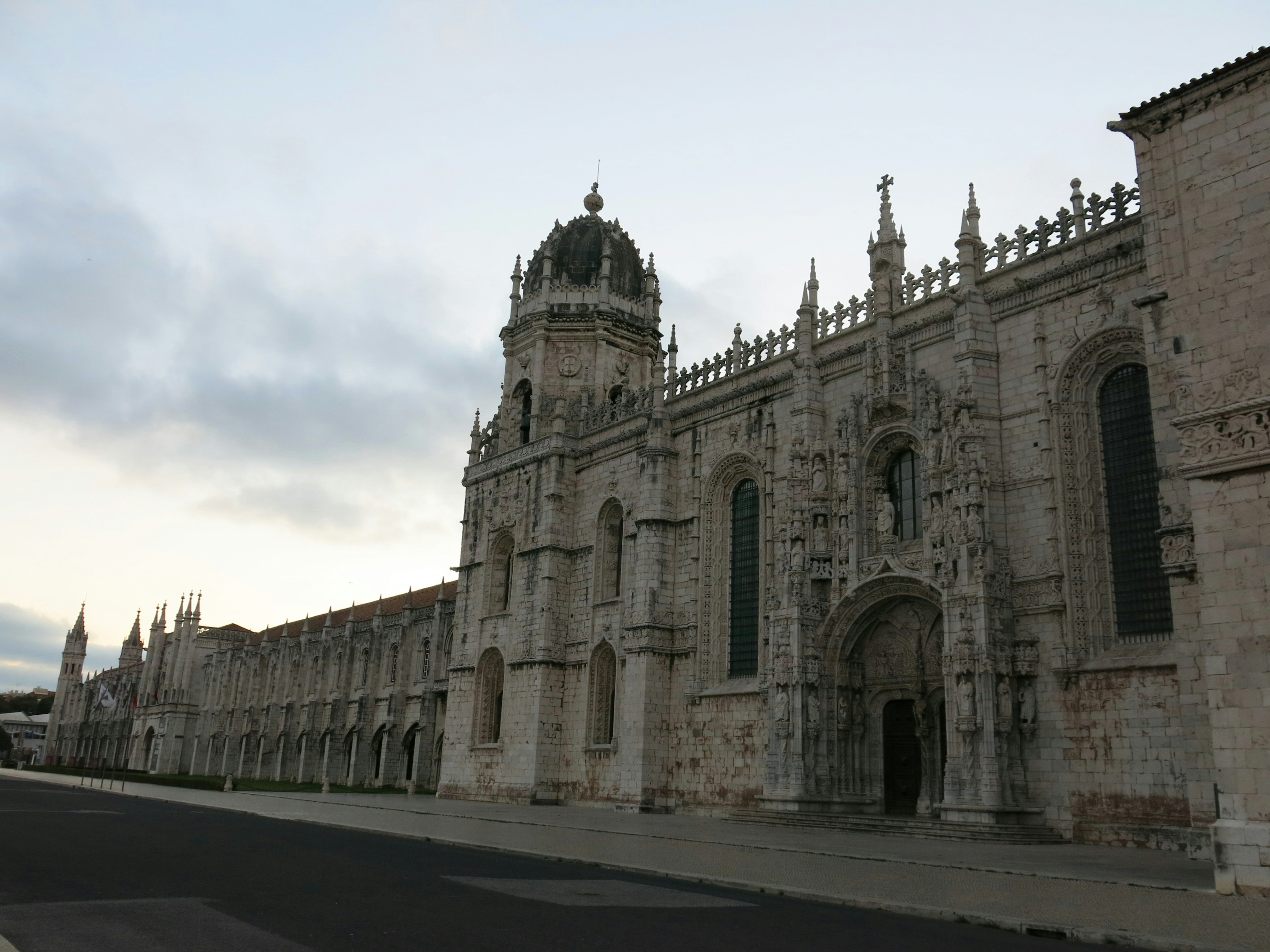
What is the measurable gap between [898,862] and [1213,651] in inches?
226

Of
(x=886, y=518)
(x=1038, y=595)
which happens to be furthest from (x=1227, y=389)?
(x=886, y=518)

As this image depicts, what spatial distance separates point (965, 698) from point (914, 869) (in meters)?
8.24

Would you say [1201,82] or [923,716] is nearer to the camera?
[1201,82]

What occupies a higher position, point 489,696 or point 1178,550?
point 1178,550

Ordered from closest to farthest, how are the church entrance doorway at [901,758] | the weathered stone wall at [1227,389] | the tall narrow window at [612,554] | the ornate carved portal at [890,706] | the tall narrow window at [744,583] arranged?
the weathered stone wall at [1227,389] < the ornate carved portal at [890,706] < the church entrance doorway at [901,758] < the tall narrow window at [744,583] < the tall narrow window at [612,554]

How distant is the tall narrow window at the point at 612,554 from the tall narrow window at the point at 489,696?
219 inches

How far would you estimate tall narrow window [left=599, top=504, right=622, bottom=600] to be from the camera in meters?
36.1

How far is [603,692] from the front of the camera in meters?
35.2

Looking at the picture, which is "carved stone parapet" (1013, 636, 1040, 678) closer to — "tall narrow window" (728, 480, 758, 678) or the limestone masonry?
the limestone masonry

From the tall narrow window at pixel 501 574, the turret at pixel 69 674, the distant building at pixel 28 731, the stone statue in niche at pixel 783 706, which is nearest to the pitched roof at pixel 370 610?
the tall narrow window at pixel 501 574

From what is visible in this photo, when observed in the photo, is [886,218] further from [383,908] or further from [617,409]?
[383,908]

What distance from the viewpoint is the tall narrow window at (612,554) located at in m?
36.1

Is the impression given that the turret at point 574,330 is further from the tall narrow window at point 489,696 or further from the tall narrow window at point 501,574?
the tall narrow window at point 489,696

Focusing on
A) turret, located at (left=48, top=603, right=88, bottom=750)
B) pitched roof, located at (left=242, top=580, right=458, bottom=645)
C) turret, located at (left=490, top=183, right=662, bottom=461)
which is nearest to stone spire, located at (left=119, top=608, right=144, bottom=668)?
turret, located at (left=48, top=603, right=88, bottom=750)
